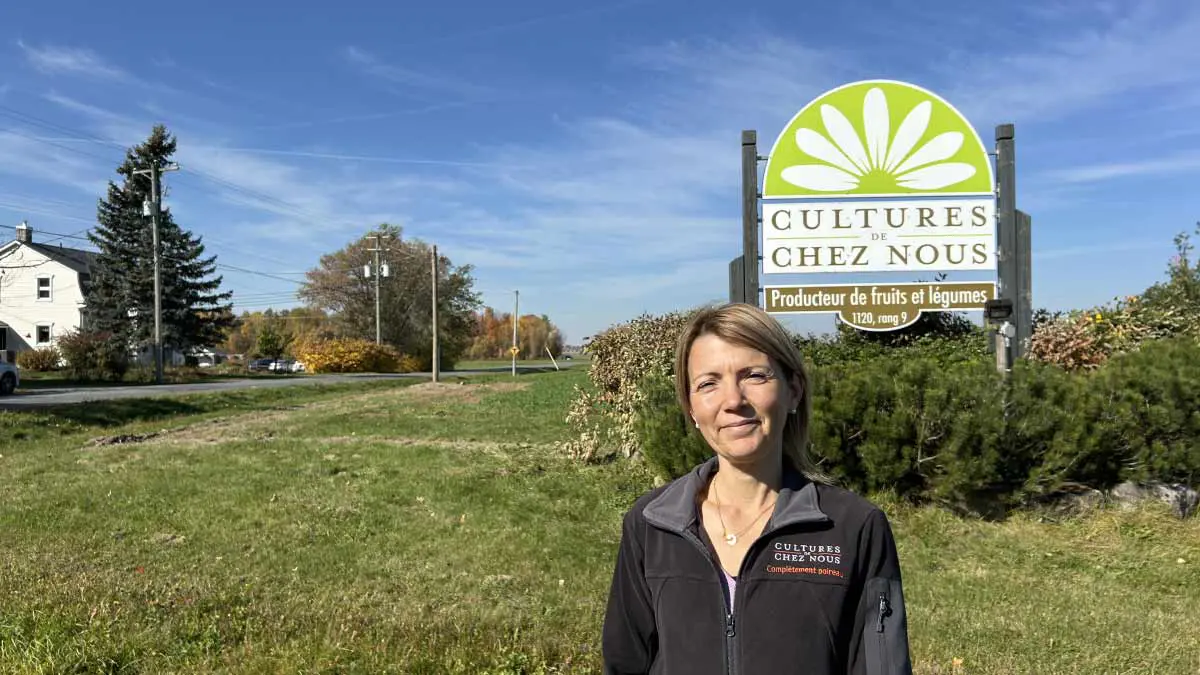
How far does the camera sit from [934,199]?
8.85 m

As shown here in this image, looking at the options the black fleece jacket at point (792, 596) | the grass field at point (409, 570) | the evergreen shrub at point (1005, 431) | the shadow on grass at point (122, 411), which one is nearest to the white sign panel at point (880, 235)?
the evergreen shrub at point (1005, 431)

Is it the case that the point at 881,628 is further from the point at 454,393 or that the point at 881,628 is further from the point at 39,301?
the point at 39,301

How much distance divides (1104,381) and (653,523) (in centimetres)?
629

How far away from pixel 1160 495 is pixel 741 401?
21.0 ft

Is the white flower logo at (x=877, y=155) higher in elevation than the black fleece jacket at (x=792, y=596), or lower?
higher

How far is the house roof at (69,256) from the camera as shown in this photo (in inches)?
1965

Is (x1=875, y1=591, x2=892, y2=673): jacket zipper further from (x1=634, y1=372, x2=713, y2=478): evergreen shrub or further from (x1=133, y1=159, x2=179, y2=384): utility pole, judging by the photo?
(x1=133, y1=159, x2=179, y2=384): utility pole

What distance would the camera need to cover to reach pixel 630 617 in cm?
194

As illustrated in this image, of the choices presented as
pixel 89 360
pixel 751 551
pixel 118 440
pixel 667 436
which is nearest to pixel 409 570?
pixel 667 436

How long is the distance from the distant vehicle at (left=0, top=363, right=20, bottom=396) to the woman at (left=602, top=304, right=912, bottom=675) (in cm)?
2500

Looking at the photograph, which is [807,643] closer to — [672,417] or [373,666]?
[373,666]

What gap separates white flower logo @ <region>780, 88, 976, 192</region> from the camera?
8.87 metres

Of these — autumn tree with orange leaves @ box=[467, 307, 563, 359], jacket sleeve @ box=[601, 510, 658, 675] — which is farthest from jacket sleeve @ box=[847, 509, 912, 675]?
autumn tree with orange leaves @ box=[467, 307, 563, 359]

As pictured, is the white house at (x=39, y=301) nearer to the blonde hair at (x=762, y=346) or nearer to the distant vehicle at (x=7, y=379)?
the distant vehicle at (x=7, y=379)
